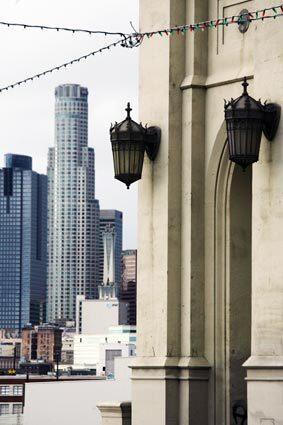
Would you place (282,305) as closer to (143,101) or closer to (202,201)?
(202,201)

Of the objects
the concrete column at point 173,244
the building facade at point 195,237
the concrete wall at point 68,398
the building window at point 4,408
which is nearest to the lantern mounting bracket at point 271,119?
the building facade at point 195,237

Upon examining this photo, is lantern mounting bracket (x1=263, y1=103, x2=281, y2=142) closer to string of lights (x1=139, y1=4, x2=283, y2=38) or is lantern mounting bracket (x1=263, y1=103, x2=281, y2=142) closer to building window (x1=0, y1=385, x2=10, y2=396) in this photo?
string of lights (x1=139, y1=4, x2=283, y2=38)

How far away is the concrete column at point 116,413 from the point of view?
16781 mm

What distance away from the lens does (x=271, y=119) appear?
1516 centimetres

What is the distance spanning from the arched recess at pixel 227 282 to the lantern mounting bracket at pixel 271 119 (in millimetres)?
1006

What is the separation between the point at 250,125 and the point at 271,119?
0.63 ft

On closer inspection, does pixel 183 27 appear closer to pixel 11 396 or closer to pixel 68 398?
A: pixel 68 398

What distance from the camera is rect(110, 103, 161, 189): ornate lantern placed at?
642 inches

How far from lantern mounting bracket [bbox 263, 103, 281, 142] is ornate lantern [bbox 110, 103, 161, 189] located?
155cm

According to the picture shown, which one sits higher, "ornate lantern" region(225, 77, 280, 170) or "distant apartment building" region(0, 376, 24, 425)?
"ornate lantern" region(225, 77, 280, 170)

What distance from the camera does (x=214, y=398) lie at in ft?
52.9

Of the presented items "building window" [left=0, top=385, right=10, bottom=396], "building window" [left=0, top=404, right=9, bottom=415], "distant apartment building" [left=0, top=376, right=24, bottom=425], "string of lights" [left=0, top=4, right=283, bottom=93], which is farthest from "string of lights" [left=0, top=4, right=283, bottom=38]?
"building window" [left=0, top=385, right=10, bottom=396]

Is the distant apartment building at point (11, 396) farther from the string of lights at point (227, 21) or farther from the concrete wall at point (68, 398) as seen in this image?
the string of lights at point (227, 21)

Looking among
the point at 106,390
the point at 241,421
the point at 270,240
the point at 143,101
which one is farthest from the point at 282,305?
the point at 106,390
